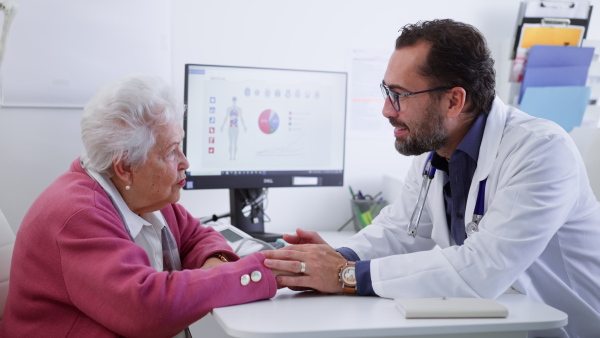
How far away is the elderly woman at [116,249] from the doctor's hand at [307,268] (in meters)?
0.04

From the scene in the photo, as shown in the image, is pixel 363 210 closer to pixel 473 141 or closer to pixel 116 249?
pixel 473 141

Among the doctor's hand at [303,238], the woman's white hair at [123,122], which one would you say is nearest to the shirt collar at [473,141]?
the doctor's hand at [303,238]

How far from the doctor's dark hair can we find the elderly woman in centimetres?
65

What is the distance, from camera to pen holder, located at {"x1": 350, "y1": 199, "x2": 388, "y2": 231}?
2.43 metres

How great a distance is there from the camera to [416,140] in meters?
1.57

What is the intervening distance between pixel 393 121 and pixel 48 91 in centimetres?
125

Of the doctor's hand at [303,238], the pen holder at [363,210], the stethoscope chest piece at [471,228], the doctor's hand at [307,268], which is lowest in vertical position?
the pen holder at [363,210]

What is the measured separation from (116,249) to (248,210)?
117 centimetres

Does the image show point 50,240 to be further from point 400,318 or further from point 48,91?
point 48,91

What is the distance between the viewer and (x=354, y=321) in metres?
1.06

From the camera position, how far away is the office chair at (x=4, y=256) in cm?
139

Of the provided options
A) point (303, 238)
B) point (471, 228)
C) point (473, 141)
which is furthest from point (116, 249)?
point (473, 141)

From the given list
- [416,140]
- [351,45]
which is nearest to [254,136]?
[351,45]

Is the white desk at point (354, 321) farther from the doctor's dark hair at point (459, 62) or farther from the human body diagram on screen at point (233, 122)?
the human body diagram on screen at point (233, 122)
